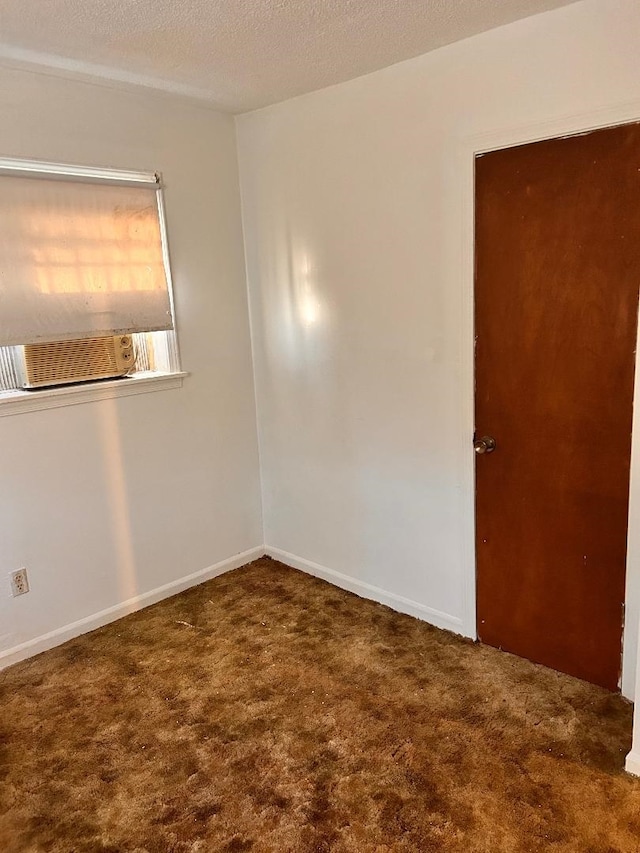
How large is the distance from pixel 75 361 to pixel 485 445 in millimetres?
1845

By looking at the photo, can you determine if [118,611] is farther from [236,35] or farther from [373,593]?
[236,35]

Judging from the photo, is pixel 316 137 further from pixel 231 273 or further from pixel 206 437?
pixel 206 437

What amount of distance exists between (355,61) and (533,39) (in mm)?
692

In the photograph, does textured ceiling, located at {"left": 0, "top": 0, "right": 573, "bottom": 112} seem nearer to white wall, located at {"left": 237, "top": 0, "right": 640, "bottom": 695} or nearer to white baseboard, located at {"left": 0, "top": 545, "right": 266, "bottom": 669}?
white wall, located at {"left": 237, "top": 0, "right": 640, "bottom": 695}

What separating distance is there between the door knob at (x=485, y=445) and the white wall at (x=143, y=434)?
146 cm

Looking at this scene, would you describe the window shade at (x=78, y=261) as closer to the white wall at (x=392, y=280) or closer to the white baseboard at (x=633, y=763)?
the white wall at (x=392, y=280)

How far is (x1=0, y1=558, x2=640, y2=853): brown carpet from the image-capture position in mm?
1807

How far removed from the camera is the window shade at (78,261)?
2547 mm

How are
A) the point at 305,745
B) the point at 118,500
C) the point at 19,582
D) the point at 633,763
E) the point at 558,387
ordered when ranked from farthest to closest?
the point at 118,500 < the point at 19,582 < the point at 558,387 < the point at 305,745 < the point at 633,763


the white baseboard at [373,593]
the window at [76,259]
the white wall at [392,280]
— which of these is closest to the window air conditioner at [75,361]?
the window at [76,259]

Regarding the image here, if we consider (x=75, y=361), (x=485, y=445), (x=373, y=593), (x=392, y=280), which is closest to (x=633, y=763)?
(x=485, y=445)

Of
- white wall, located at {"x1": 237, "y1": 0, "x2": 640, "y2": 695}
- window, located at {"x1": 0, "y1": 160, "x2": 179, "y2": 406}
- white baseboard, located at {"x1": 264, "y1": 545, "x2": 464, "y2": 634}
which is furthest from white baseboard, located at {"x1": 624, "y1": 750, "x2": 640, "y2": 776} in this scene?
window, located at {"x1": 0, "y1": 160, "x2": 179, "y2": 406}

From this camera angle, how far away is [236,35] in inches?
85.4

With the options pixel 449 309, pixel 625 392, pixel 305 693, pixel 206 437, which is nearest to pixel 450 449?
pixel 449 309
